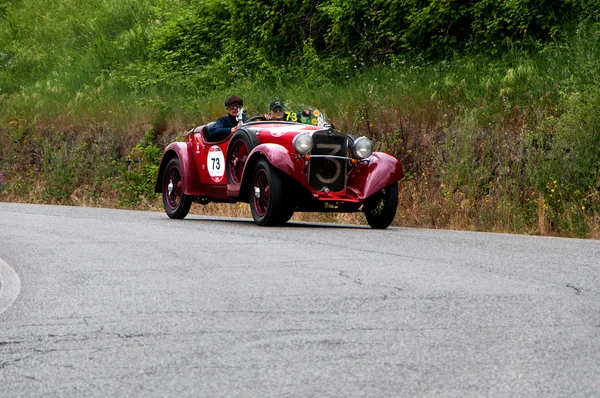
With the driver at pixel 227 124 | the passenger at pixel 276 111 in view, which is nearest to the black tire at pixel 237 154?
the driver at pixel 227 124

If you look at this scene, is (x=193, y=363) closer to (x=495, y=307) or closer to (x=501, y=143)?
(x=495, y=307)

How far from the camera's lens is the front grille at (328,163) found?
46.4 feet

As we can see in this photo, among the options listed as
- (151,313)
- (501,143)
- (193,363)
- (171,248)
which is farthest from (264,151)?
Answer: (193,363)

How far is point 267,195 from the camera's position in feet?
46.0

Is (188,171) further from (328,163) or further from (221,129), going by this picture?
(328,163)

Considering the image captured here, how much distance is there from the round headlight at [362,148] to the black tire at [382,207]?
0.50 meters

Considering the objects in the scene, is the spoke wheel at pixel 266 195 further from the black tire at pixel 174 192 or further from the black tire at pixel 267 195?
the black tire at pixel 174 192

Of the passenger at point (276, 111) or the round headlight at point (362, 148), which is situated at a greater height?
the passenger at point (276, 111)

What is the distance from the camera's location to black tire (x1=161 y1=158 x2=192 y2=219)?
1642 centimetres

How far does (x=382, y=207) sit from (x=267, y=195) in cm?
150

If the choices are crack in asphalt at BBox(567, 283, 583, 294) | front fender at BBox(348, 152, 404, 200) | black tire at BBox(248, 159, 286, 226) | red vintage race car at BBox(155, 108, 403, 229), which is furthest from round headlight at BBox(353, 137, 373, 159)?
crack in asphalt at BBox(567, 283, 583, 294)

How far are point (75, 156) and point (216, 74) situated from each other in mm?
3726

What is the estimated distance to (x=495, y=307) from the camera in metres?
7.05

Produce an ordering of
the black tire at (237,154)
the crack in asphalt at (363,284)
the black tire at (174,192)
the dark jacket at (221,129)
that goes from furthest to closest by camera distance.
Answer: the black tire at (174,192) < the dark jacket at (221,129) < the black tire at (237,154) < the crack in asphalt at (363,284)
